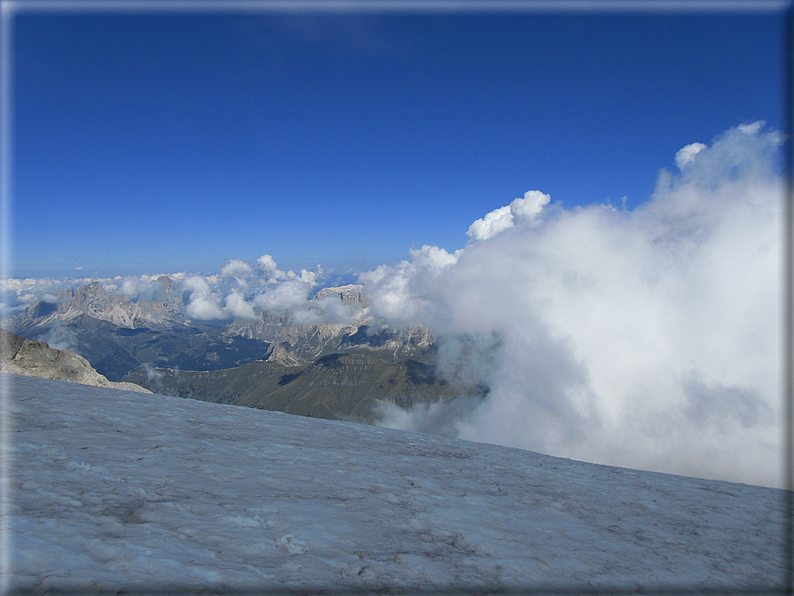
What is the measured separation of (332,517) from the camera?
18.2 feet

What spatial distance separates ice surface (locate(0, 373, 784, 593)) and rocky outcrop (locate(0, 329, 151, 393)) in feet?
92.7

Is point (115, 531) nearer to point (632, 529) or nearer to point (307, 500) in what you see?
point (307, 500)

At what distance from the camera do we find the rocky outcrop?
3519 centimetres

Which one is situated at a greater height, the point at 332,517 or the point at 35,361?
the point at 332,517

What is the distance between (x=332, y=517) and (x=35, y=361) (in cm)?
5142

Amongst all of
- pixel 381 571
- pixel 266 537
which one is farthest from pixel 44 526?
pixel 381 571

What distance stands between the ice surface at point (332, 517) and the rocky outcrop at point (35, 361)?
2827 centimetres

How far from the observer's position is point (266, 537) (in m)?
4.71

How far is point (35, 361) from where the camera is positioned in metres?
40.7

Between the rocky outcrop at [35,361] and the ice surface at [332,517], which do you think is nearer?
the ice surface at [332,517]

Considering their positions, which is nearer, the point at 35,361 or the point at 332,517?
the point at 332,517

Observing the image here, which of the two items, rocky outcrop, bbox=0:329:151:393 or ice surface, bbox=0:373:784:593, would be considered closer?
ice surface, bbox=0:373:784:593

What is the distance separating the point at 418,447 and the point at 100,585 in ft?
26.3

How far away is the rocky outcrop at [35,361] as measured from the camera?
35.2 metres
